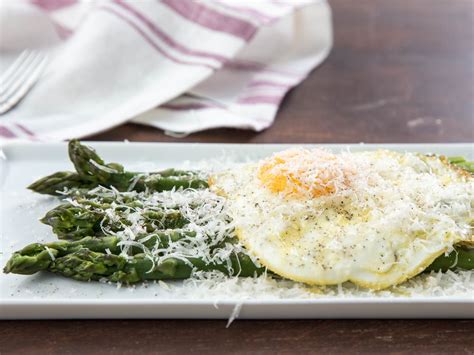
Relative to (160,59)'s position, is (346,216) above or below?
below

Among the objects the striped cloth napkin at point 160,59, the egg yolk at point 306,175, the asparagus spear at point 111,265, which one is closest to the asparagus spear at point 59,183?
the asparagus spear at point 111,265

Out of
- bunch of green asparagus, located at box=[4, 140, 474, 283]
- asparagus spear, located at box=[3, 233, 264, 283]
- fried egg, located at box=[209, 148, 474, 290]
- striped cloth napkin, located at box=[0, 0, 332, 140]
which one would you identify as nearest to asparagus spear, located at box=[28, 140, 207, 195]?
bunch of green asparagus, located at box=[4, 140, 474, 283]

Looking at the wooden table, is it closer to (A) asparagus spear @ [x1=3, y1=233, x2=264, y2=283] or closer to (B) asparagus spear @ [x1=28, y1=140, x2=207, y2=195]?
(A) asparagus spear @ [x1=3, y1=233, x2=264, y2=283]

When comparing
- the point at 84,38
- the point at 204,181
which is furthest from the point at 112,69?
the point at 204,181

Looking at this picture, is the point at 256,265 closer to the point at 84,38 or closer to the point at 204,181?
the point at 204,181

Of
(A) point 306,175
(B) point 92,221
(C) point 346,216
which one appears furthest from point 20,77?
(C) point 346,216

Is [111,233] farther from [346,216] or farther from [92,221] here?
[346,216]

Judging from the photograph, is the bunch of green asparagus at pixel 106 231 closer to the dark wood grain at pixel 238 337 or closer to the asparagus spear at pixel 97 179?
the asparagus spear at pixel 97 179
